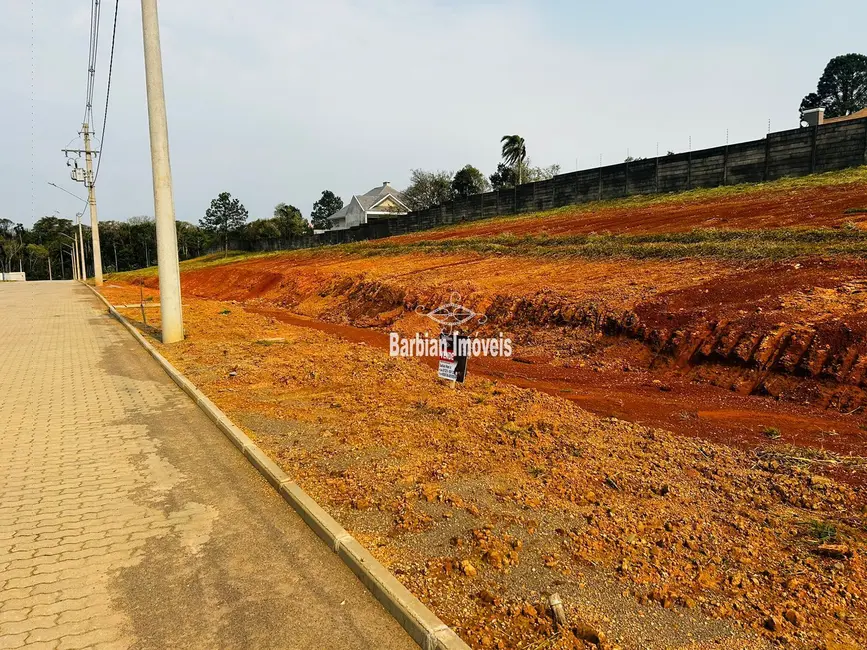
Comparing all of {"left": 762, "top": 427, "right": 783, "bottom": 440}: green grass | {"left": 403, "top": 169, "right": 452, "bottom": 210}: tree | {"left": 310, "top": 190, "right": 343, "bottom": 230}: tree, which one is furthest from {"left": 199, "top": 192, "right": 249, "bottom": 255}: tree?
{"left": 762, "top": 427, "right": 783, "bottom": 440}: green grass

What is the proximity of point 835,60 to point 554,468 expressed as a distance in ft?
241

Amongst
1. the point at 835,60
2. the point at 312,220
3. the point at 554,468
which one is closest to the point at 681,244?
the point at 554,468

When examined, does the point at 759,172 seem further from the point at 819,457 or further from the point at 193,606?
the point at 193,606

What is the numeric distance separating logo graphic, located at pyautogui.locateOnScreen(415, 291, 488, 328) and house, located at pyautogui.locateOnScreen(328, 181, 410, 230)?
4470cm

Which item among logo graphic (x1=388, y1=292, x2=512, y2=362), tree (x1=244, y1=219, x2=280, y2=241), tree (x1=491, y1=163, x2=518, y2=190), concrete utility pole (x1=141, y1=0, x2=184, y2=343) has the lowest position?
logo graphic (x1=388, y1=292, x2=512, y2=362)

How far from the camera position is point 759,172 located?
21.0m

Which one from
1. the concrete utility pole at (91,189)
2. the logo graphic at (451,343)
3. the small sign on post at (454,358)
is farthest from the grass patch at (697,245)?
the concrete utility pole at (91,189)

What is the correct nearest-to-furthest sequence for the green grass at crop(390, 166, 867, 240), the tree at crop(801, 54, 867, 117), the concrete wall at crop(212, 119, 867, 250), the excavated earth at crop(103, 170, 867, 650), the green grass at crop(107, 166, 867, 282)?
the excavated earth at crop(103, 170, 867, 650) < the green grass at crop(107, 166, 867, 282) < the green grass at crop(390, 166, 867, 240) < the concrete wall at crop(212, 119, 867, 250) < the tree at crop(801, 54, 867, 117)

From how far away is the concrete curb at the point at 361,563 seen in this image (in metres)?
2.61

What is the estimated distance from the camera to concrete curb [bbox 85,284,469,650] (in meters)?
2.61

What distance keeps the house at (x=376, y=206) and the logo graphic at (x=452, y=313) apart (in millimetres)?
44704

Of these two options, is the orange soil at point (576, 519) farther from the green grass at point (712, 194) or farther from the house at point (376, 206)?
the house at point (376, 206)

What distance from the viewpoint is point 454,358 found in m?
6.94

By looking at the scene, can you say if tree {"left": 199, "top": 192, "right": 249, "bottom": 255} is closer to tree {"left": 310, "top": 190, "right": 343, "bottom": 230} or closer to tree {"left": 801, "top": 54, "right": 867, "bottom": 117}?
tree {"left": 310, "top": 190, "right": 343, "bottom": 230}
